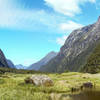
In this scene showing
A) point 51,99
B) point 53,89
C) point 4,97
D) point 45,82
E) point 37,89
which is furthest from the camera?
point 45,82

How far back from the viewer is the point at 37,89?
59.7 m

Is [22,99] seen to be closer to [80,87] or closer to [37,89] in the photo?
[37,89]

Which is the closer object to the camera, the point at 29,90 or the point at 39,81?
the point at 29,90

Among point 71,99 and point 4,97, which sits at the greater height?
point 4,97

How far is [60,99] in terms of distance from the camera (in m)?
50.0

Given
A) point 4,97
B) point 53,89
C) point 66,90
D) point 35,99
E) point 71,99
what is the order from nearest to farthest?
point 4,97 < point 35,99 < point 71,99 < point 53,89 < point 66,90

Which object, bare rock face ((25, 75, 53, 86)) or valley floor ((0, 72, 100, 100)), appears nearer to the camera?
valley floor ((0, 72, 100, 100))

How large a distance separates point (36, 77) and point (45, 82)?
12.9ft

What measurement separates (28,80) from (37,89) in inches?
630

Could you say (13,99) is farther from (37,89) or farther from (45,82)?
(45,82)

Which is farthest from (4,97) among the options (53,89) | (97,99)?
(53,89)

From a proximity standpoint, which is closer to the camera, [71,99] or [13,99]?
[13,99]

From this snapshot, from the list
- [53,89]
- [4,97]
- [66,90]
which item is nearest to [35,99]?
[4,97]

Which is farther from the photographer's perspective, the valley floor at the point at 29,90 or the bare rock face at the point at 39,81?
the bare rock face at the point at 39,81
